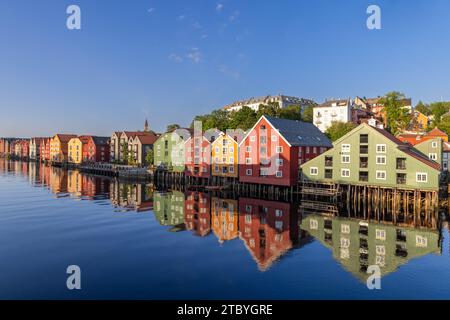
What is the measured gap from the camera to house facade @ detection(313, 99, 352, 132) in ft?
360

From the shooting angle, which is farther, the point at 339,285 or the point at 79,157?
the point at 79,157

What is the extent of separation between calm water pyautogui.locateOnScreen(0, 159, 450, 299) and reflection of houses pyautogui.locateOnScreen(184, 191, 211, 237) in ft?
0.80

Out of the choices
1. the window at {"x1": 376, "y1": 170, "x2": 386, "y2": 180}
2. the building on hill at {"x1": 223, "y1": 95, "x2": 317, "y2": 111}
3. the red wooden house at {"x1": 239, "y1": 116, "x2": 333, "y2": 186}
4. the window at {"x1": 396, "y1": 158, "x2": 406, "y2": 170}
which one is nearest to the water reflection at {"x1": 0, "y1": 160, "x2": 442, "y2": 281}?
the red wooden house at {"x1": 239, "y1": 116, "x2": 333, "y2": 186}

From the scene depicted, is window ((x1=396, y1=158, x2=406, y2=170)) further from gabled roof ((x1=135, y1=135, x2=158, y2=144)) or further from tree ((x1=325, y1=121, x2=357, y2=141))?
gabled roof ((x1=135, y1=135, x2=158, y2=144))

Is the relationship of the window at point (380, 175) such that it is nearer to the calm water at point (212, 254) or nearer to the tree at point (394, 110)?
the calm water at point (212, 254)

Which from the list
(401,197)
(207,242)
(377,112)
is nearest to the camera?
(207,242)

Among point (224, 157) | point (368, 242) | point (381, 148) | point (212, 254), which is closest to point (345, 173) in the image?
point (381, 148)

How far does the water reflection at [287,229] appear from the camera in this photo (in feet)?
81.2

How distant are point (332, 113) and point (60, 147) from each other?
11576 cm

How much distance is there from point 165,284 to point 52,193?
155ft

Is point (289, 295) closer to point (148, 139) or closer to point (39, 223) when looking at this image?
point (39, 223)

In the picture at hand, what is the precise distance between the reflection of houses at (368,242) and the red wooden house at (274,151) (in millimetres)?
18281

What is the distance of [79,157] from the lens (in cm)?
13375
